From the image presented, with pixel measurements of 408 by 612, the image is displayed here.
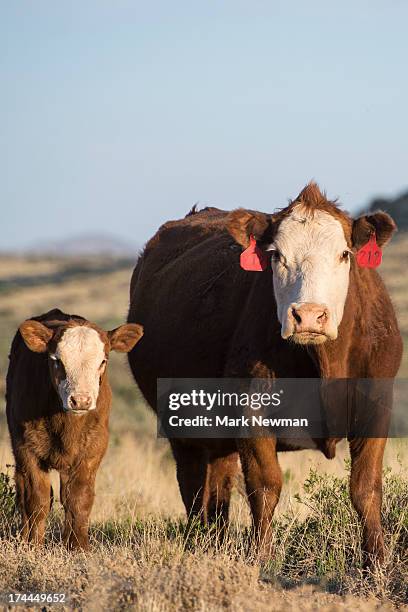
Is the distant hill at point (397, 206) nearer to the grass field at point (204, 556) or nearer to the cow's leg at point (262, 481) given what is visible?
the grass field at point (204, 556)

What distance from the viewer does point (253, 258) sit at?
7.17m

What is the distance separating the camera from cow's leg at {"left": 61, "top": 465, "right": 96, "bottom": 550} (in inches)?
300

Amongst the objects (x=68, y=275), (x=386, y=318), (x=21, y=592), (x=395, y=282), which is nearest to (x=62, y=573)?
(x=21, y=592)

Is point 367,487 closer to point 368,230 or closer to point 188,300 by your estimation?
point 368,230

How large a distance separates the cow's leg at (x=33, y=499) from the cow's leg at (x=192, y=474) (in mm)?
1412

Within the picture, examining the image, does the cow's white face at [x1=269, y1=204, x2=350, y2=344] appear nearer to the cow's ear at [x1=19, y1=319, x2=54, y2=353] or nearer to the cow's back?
the cow's back

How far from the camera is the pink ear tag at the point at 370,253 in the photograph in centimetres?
697

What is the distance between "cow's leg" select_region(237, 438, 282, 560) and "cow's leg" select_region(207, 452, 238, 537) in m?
1.53

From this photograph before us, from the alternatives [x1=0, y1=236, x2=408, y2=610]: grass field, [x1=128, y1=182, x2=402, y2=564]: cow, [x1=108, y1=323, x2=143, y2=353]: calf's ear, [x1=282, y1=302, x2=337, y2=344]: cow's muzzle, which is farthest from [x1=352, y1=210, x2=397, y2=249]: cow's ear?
[x1=108, y1=323, x2=143, y2=353]: calf's ear

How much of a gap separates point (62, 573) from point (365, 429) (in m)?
2.05

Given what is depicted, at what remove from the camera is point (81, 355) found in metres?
7.60

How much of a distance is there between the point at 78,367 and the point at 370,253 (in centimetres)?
A: 205

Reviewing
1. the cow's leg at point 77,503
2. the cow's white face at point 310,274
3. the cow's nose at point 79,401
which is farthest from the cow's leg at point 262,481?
the cow's leg at point 77,503

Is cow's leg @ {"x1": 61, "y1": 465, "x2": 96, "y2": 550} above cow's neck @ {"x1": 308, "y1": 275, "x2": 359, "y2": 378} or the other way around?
the other way around
